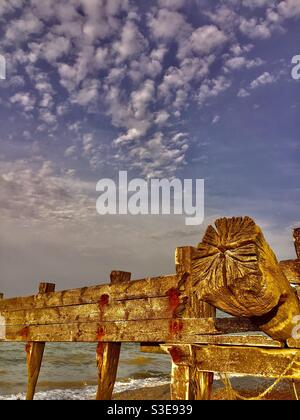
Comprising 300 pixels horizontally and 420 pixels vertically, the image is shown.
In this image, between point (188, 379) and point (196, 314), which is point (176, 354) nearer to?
point (188, 379)

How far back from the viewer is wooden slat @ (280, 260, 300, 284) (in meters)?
3.30

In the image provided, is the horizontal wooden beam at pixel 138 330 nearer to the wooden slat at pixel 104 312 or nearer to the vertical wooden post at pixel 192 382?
the wooden slat at pixel 104 312

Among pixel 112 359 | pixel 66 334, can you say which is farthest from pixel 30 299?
pixel 112 359

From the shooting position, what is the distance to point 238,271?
7.70 feet

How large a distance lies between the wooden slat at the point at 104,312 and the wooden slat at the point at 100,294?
0.07 meters

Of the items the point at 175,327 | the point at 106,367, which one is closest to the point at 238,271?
the point at 175,327

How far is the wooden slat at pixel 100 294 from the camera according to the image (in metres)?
4.74

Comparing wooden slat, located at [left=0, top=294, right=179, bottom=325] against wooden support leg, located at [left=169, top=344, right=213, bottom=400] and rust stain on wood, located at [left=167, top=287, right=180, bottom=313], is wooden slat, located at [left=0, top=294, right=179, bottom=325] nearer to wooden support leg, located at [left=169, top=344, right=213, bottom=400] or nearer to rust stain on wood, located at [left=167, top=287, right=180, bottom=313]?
rust stain on wood, located at [left=167, top=287, right=180, bottom=313]

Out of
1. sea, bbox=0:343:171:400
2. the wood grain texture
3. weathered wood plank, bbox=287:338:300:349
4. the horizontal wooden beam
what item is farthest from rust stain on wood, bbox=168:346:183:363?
sea, bbox=0:343:171:400

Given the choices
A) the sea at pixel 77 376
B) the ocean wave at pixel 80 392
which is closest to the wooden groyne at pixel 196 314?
the ocean wave at pixel 80 392

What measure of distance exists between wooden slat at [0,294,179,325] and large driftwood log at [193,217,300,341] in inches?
81.4

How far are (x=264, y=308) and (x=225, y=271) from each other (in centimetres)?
43

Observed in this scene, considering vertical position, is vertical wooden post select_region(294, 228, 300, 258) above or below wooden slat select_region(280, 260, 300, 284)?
above

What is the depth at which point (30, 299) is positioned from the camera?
7.16m
